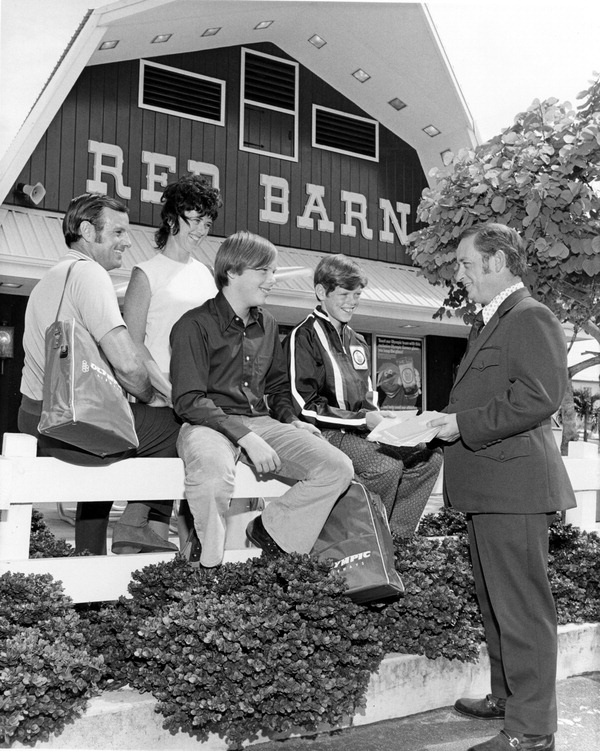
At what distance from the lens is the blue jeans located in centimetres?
323

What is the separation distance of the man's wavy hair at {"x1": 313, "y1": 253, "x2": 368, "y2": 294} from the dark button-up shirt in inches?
16.3

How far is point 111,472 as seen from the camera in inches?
135

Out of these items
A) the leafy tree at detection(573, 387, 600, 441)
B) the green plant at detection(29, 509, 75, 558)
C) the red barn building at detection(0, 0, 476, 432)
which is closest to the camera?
the green plant at detection(29, 509, 75, 558)

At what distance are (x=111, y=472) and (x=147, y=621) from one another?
69cm

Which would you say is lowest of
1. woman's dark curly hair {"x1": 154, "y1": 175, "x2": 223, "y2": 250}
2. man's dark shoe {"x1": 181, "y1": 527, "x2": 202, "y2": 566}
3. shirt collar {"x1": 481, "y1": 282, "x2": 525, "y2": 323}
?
man's dark shoe {"x1": 181, "y1": 527, "x2": 202, "y2": 566}

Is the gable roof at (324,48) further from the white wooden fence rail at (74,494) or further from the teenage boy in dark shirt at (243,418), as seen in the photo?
the white wooden fence rail at (74,494)

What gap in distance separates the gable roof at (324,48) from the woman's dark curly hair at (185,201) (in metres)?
6.34

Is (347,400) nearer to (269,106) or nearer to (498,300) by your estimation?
(498,300)

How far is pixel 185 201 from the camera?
13.4 feet

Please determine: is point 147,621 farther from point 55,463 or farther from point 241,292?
point 241,292

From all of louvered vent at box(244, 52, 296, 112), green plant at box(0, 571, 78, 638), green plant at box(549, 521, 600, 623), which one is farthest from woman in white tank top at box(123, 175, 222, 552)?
louvered vent at box(244, 52, 296, 112)

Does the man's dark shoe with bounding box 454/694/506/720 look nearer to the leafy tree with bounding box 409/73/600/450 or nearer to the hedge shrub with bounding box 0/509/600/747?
the hedge shrub with bounding box 0/509/600/747

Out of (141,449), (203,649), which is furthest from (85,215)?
(203,649)

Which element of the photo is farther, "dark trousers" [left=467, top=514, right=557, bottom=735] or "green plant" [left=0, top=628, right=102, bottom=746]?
"dark trousers" [left=467, top=514, right=557, bottom=735]
